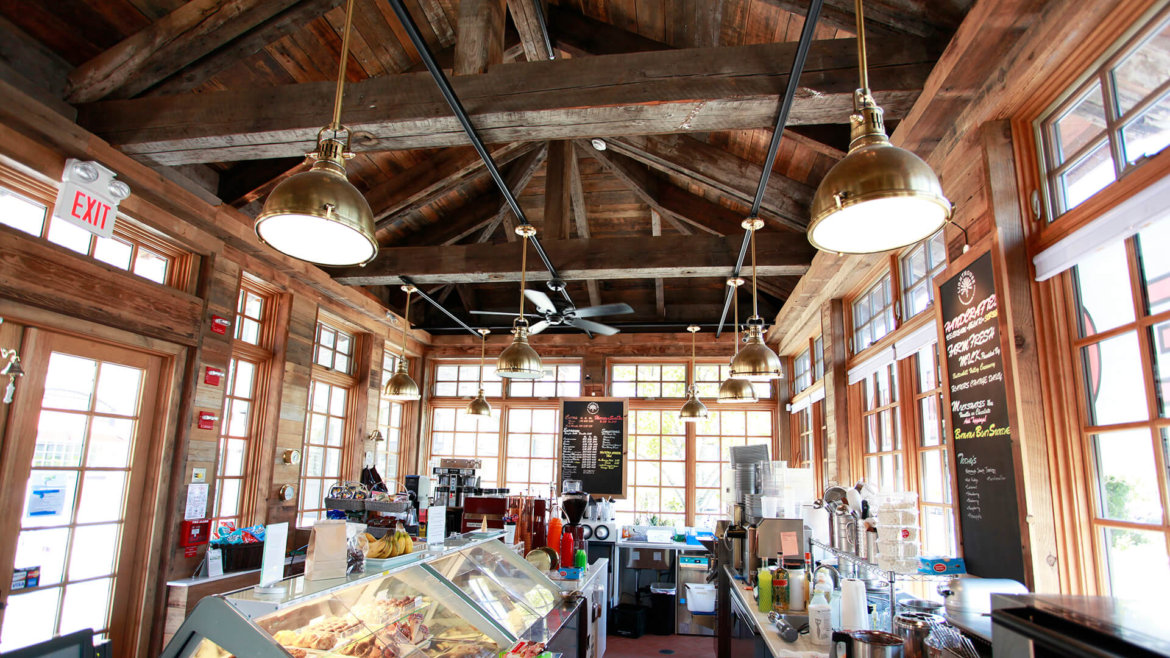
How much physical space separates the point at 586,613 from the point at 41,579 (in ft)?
11.0

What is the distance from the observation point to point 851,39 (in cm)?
335

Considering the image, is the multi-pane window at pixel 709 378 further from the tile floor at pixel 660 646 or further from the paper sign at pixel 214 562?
the paper sign at pixel 214 562

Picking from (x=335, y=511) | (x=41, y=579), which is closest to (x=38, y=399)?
(x=41, y=579)

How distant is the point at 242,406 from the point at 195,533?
1464 millimetres

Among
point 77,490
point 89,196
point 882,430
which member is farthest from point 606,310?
point 77,490

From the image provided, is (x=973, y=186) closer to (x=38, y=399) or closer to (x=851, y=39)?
(x=851, y=39)

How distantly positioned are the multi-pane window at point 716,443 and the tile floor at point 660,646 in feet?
7.32

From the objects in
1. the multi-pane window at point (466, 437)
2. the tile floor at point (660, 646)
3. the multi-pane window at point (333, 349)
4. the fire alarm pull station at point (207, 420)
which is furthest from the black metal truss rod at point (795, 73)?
the multi-pane window at point (466, 437)

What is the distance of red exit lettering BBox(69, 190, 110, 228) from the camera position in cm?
382

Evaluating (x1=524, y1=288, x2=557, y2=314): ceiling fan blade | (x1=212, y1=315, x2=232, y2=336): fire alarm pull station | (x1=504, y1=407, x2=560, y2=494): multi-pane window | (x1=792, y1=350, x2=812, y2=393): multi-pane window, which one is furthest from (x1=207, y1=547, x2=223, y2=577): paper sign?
(x1=792, y1=350, x2=812, y2=393): multi-pane window

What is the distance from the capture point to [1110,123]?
2.34m

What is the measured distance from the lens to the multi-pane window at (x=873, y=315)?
4934 mm

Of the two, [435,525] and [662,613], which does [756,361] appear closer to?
[435,525]

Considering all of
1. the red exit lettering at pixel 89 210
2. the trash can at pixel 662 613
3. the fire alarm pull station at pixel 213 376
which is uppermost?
the red exit lettering at pixel 89 210
